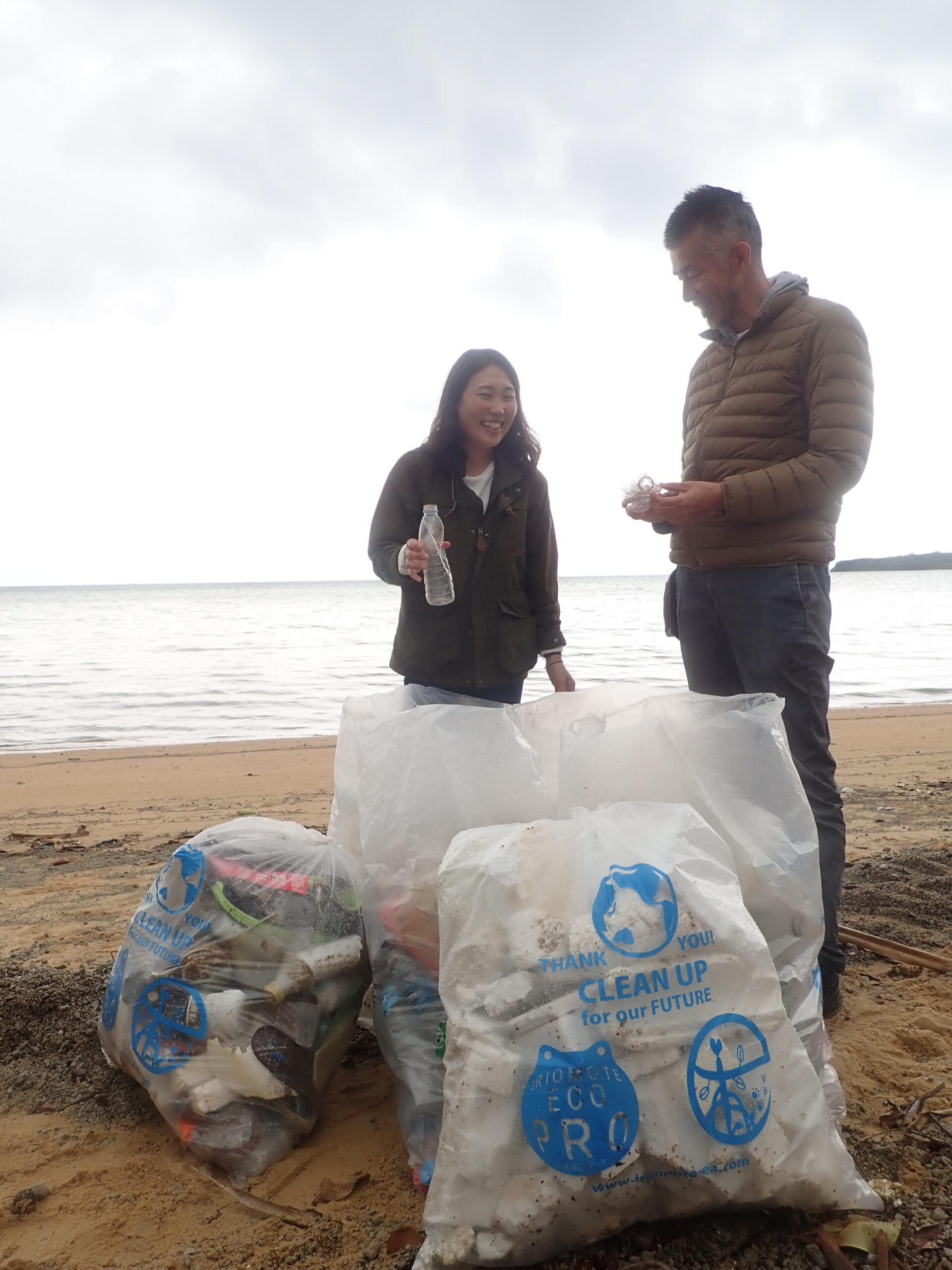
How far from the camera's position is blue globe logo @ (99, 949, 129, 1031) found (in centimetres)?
152

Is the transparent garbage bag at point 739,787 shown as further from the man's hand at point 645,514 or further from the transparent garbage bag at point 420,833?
the man's hand at point 645,514

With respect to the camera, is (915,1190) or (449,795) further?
(449,795)

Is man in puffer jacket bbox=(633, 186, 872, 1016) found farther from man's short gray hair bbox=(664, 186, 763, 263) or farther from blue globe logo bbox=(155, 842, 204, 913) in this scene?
blue globe logo bbox=(155, 842, 204, 913)

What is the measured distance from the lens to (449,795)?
5.22ft

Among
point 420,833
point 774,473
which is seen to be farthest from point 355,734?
point 774,473

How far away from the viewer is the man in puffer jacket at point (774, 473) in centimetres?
188

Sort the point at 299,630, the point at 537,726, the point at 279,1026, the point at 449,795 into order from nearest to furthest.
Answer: the point at 279,1026
the point at 449,795
the point at 537,726
the point at 299,630

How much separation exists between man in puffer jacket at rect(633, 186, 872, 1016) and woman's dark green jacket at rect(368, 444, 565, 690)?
0.48 meters

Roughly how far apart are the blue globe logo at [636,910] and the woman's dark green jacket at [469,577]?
1.10m

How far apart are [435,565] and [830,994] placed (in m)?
1.36

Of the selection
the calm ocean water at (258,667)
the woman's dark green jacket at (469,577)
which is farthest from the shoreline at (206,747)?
the woman's dark green jacket at (469,577)

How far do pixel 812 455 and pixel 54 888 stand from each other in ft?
9.05

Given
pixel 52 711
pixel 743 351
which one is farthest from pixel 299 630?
pixel 743 351

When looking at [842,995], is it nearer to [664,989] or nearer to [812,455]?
[664,989]
